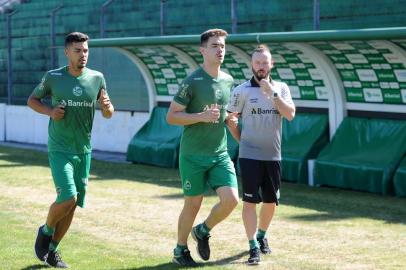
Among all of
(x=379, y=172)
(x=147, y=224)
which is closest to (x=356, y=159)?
(x=379, y=172)

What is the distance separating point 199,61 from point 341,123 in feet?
12.8

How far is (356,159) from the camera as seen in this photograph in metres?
13.9

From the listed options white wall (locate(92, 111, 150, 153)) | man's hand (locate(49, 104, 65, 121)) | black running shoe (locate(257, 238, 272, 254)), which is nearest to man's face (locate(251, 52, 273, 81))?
black running shoe (locate(257, 238, 272, 254))

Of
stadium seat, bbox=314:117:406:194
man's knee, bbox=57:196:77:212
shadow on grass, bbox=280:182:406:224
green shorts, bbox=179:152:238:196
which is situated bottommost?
shadow on grass, bbox=280:182:406:224

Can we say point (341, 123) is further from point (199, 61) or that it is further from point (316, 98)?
point (199, 61)

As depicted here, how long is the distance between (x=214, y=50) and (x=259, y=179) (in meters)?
1.27

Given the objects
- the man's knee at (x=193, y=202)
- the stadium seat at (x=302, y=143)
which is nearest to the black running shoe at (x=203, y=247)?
the man's knee at (x=193, y=202)

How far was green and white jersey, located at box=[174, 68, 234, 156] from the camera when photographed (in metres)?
7.80

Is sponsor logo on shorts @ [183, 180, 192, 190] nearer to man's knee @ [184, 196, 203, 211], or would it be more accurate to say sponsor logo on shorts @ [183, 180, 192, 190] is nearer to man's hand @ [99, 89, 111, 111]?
man's knee @ [184, 196, 203, 211]

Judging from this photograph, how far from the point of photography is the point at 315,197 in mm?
13094

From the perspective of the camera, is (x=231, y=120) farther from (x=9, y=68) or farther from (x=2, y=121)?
(x=2, y=121)

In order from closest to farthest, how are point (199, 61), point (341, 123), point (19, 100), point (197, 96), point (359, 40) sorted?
1. point (197, 96)
2. point (359, 40)
3. point (341, 123)
4. point (199, 61)
5. point (19, 100)

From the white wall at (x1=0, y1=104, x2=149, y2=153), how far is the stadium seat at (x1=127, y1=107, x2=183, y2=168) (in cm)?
112

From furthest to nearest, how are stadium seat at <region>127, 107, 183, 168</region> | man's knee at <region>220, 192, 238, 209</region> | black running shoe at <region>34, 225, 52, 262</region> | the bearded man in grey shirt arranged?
stadium seat at <region>127, 107, 183, 168</region>
the bearded man in grey shirt
black running shoe at <region>34, 225, 52, 262</region>
man's knee at <region>220, 192, 238, 209</region>
